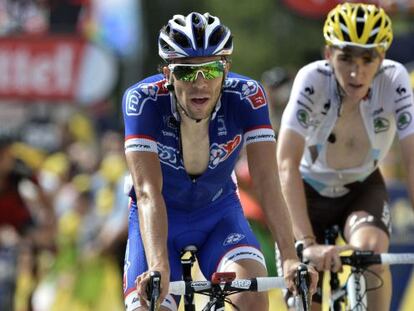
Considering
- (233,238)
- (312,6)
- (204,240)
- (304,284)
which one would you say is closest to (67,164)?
(312,6)

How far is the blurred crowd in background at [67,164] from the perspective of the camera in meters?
12.7

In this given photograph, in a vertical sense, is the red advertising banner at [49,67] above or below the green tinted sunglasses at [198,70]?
above

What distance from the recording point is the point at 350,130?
338 inches

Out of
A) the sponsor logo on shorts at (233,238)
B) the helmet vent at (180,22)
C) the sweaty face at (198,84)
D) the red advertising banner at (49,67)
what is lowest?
the sponsor logo on shorts at (233,238)

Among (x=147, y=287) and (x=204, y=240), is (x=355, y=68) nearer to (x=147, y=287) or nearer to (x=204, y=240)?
(x=204, y=240)

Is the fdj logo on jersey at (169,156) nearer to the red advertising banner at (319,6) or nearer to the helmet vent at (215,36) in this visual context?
the helmet vent at (215,36)

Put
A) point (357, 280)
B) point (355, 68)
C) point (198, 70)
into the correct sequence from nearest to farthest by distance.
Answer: point (198, 70)
point (357, 280)
point (355, 68)

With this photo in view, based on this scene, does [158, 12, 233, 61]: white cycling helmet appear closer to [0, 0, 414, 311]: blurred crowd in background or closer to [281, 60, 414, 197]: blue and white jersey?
[281, 60, 414, 197]: blue and white jersey

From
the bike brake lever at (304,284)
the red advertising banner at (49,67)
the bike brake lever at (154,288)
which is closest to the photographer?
the bike brake lever at (154,288)

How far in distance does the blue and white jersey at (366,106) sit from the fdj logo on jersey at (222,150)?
1017mm

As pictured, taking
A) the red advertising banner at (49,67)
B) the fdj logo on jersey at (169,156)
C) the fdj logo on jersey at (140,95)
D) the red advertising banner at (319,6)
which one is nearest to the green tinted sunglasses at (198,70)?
the fdj logo on jersey at (140,95)

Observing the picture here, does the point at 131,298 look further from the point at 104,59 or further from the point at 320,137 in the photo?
the point at 104,59

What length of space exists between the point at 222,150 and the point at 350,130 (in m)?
1.48

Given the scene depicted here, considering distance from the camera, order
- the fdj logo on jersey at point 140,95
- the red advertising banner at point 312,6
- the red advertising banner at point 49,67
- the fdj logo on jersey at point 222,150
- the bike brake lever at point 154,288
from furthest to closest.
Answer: the red advertising banner at point 49,67 < the red advertising banner at point 312,6 < the fdj logo on jersey at point 222,150 < the fdj logo on jersey at point 140,95 < the bike brake lever at point 154,288
